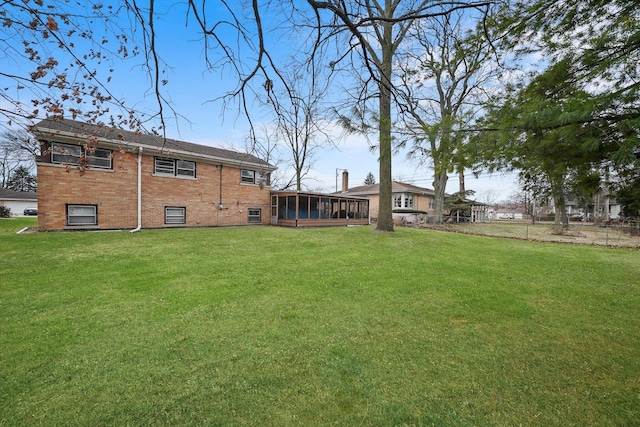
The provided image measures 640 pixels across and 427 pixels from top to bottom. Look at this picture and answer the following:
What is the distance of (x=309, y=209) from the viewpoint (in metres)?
18.5

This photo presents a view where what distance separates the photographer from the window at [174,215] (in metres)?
14.1

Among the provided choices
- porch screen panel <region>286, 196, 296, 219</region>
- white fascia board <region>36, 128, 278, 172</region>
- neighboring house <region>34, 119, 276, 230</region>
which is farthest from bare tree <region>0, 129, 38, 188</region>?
porch screen panel <region>286, 196, 296, 219</region>

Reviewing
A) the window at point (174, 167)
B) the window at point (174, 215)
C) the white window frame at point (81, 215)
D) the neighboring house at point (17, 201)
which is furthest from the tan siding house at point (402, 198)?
the neighboring house at point (17, 201)

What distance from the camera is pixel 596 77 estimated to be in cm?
305

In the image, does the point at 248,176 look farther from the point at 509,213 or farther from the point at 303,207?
the point at 509,213

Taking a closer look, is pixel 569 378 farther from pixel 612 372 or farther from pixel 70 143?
pixel 70 143

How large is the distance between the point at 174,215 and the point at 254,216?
5014 millimetres

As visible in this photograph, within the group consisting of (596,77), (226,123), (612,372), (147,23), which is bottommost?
(612,372)

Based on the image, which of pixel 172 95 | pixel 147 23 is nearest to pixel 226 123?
pixel 172 95

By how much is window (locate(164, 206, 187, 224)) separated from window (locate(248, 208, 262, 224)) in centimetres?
422

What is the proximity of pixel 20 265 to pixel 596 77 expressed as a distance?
34.5ft

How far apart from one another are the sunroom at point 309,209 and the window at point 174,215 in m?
5.94

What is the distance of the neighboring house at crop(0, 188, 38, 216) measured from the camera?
102 ft

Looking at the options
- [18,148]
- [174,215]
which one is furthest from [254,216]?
[18,148]
